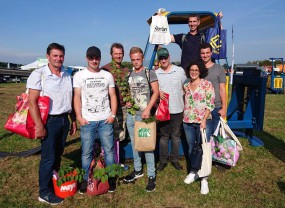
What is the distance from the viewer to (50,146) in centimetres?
291

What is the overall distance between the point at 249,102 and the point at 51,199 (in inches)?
154

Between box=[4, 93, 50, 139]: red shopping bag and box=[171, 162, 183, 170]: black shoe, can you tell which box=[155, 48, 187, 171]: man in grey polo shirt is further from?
box=[4, 93, 50, 139]: red shopping bag

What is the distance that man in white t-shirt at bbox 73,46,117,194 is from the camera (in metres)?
2.89

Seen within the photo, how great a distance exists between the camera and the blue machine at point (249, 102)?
4508 mm

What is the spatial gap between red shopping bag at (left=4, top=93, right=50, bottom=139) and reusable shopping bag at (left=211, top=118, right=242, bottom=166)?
2347 millimetres

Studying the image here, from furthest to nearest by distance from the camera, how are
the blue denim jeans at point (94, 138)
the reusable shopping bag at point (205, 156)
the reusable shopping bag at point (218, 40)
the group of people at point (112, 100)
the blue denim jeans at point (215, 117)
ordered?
the reusable shopping bag at point (218, 40) → the blue denim jeans at point (215, 117) → the reusable shopping bag at point (205, 156) → the blue denim jeans at point (94, 138) → the group of people at point (112, 100)

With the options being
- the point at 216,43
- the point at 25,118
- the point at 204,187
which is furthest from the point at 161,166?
the point at 216,43

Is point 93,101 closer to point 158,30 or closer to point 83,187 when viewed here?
point 83,187

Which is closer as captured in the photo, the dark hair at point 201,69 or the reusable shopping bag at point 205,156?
the reusable shopping bag at point 205,156

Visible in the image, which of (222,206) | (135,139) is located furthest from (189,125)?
(222,206)

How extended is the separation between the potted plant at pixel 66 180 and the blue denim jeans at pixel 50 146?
9cm

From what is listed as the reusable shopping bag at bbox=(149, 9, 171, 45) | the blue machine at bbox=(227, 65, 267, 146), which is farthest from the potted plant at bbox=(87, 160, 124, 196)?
the blue machine at bbox=(227, 65, 267, 146)

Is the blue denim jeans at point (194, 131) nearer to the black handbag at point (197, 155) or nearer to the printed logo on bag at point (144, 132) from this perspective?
the black handbag at point (197, 155)

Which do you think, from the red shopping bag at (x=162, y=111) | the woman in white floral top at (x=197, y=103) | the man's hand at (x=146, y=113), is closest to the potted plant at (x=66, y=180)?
the man's hand at (x=146, y=113)
